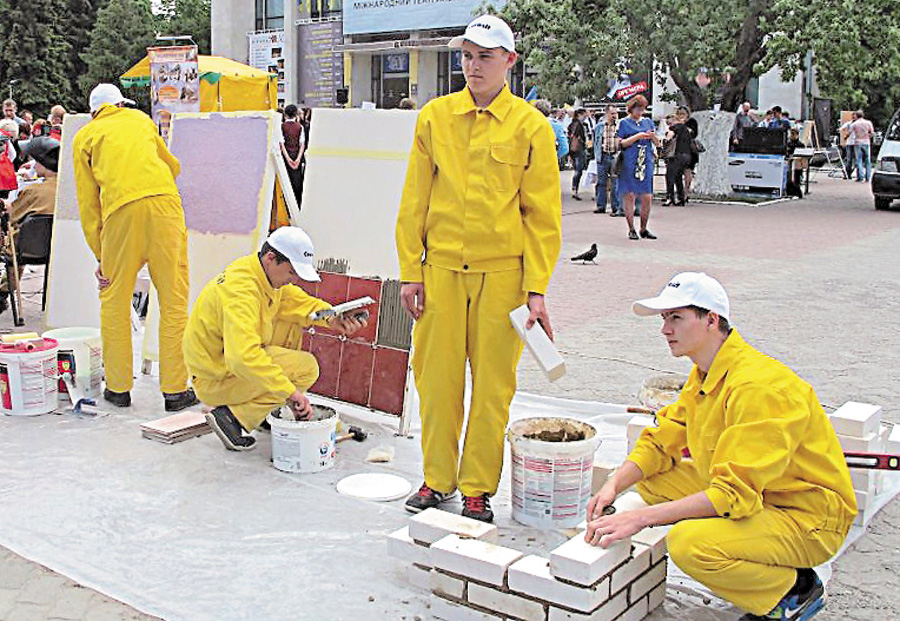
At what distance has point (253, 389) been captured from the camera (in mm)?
4793

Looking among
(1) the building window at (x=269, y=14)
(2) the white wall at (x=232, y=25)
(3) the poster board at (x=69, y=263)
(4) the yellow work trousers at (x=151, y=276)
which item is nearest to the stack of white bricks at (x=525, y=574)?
(4) the yellow work trousers at (x=151, y=276)

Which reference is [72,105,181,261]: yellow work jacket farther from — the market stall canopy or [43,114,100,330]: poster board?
the market stall canopy

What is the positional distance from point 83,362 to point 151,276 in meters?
0.67

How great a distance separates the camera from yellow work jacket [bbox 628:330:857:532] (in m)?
2.95

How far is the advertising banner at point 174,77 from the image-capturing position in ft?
37.1

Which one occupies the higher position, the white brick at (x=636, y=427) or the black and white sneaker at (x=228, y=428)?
the white brick at (x=636, y=427)

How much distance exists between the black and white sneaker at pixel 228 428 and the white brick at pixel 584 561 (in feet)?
7.39

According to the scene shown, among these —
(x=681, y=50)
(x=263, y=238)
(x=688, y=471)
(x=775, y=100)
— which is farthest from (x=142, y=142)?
(x=775, y=100)

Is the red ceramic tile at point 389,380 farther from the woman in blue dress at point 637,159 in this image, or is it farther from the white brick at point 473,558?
the woman in blue dress at point 637,159

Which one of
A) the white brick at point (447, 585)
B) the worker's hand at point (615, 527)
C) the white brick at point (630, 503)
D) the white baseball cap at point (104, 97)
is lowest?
the white brick at point (447, 585)

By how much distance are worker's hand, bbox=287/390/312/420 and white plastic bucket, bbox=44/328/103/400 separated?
1638 mm

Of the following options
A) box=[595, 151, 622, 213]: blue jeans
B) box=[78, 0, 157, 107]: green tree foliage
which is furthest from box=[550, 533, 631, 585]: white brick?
box=[78, 0, 157, 107]: green tree foliage

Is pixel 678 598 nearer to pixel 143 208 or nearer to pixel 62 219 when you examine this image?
pixel 143 208

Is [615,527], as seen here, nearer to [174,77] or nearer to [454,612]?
[454,612]
